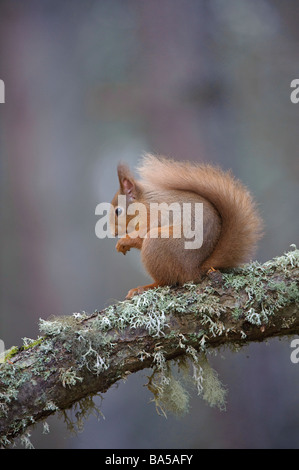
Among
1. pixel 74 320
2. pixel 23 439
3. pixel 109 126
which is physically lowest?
pixel 23 439

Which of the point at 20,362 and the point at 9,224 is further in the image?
the point at 9,224

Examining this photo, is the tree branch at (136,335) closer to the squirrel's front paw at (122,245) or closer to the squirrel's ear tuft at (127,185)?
the squirrel's front paw at (122,245)

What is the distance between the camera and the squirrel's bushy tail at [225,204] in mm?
1788

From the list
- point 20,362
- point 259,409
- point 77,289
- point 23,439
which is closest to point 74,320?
point 20,362

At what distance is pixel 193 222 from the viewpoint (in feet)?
6.00

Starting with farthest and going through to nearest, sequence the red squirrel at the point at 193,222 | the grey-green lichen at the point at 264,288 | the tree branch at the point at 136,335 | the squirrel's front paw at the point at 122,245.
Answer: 1. the squirrel's front paw at the point at 122,245
2. the red squirrel at the point at 193,222
3. the grey-green lichen at the point at 264,288
4. the tree branch at the point at 136,335

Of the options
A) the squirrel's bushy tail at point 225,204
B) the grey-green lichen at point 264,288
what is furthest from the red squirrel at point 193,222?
the grey-green lichen at point 264,288

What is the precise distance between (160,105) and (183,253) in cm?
173

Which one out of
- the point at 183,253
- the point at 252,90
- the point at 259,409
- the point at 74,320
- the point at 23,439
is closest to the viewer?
the point at 23,439

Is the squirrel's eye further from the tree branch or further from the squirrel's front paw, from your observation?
the tree branch

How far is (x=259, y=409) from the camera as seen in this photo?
2.96 m

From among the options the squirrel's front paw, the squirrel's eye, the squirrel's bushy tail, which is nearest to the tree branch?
the squirrel's bushy tail

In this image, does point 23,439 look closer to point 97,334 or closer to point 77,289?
point 97,334

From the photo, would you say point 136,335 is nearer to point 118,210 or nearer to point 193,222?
point 193,222
